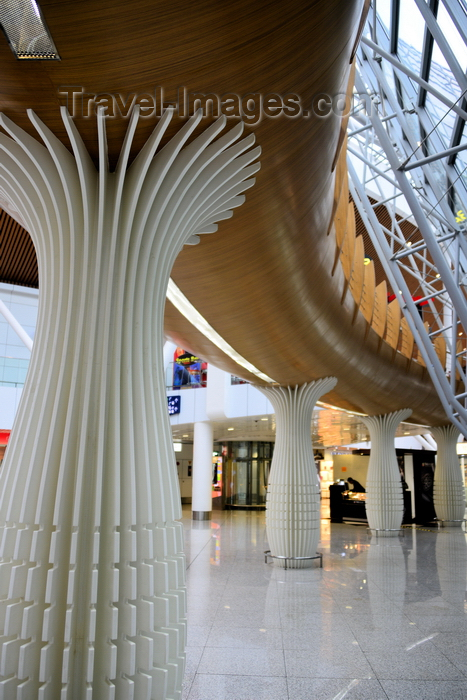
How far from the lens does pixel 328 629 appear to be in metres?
6.20

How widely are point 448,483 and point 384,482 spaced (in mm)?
5786

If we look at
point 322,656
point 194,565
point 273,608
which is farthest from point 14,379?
point 322,656

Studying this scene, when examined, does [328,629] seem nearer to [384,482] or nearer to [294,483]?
[294,483]

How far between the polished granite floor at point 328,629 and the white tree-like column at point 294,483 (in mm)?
578

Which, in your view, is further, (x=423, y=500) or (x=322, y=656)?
(x=423, y=500)

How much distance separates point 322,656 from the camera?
5.24 meters

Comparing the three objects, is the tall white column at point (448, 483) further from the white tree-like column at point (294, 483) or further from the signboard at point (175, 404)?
the white tree-like column at point (294, 483)

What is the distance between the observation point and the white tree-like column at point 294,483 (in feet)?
35.7

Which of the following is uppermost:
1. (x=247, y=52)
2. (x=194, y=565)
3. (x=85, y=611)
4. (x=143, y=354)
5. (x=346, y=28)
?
(x=346, y=28)

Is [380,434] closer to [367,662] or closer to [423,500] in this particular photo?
[423,500]

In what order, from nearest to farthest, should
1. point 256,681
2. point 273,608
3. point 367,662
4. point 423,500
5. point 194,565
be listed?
point 256,681, point 367,662, point 273,608, point 194,565, point 423,500

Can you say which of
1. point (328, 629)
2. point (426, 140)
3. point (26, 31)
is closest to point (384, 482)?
point (426, 140)

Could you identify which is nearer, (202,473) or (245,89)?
(245,89)

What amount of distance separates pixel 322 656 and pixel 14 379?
64.0 ft
